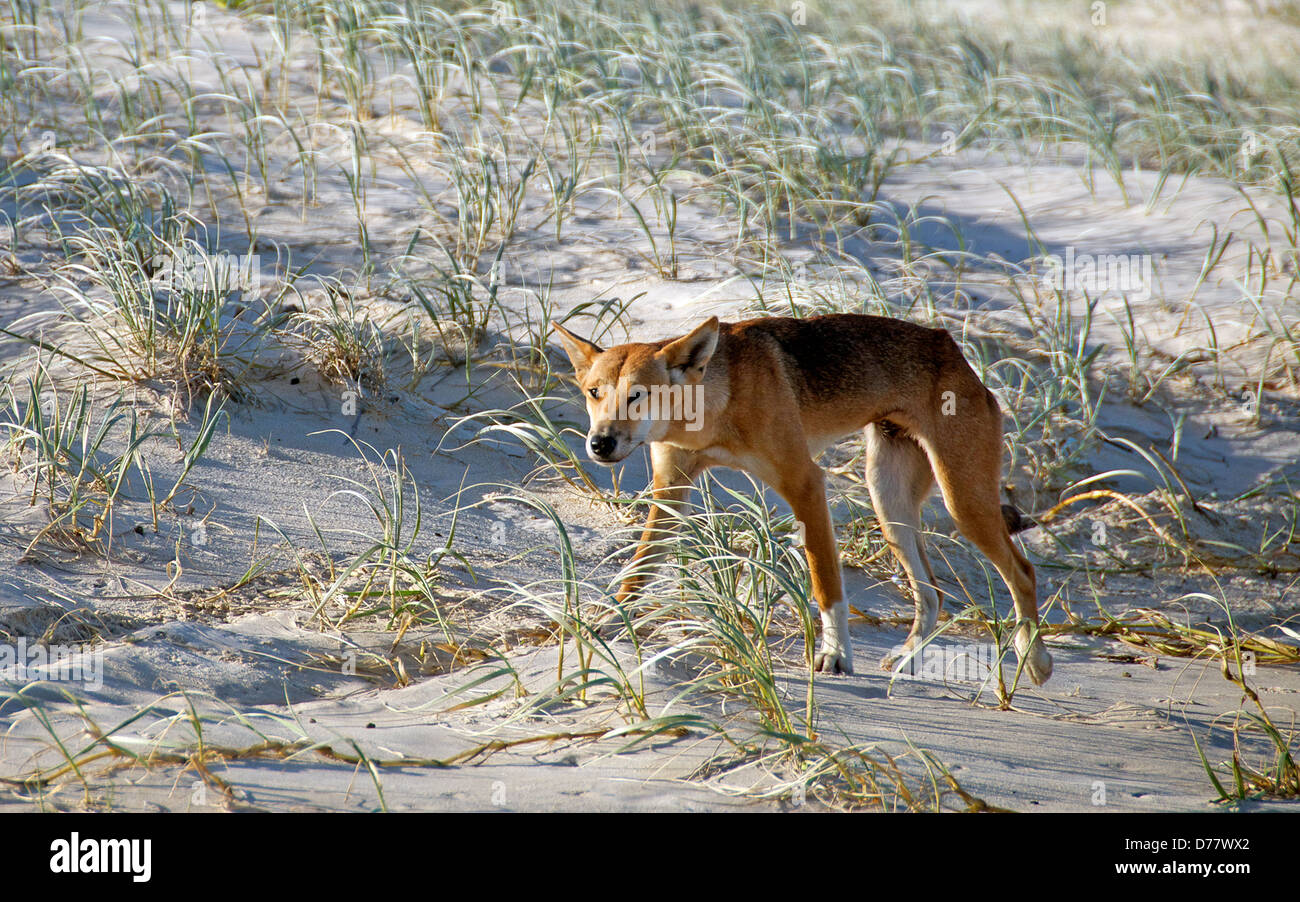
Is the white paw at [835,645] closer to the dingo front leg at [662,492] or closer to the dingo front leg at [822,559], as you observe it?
the dingo front leg at [822,559]

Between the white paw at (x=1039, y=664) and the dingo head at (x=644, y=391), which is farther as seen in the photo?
the white paw at (x=1039, y=664)

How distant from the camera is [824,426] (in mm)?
4547

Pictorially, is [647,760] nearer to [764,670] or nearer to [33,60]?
[764,670]

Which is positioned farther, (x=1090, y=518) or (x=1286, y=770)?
(x=1090, y=518)

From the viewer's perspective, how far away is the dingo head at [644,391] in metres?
3.84

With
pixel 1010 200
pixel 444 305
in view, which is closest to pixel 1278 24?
pixel 1010 200

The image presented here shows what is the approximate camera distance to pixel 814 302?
20.3ft

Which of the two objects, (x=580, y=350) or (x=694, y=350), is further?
(x=580, y=350)

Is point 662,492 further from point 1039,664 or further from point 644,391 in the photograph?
point 1039,664

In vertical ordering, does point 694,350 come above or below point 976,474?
above

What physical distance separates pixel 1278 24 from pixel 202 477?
18.8m

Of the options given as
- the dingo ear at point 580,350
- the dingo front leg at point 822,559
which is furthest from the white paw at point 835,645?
the dingo ear at point 580,350

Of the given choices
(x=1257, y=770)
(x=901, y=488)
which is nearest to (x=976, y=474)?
(x=901, y=488)

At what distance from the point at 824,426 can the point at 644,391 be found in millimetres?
972
